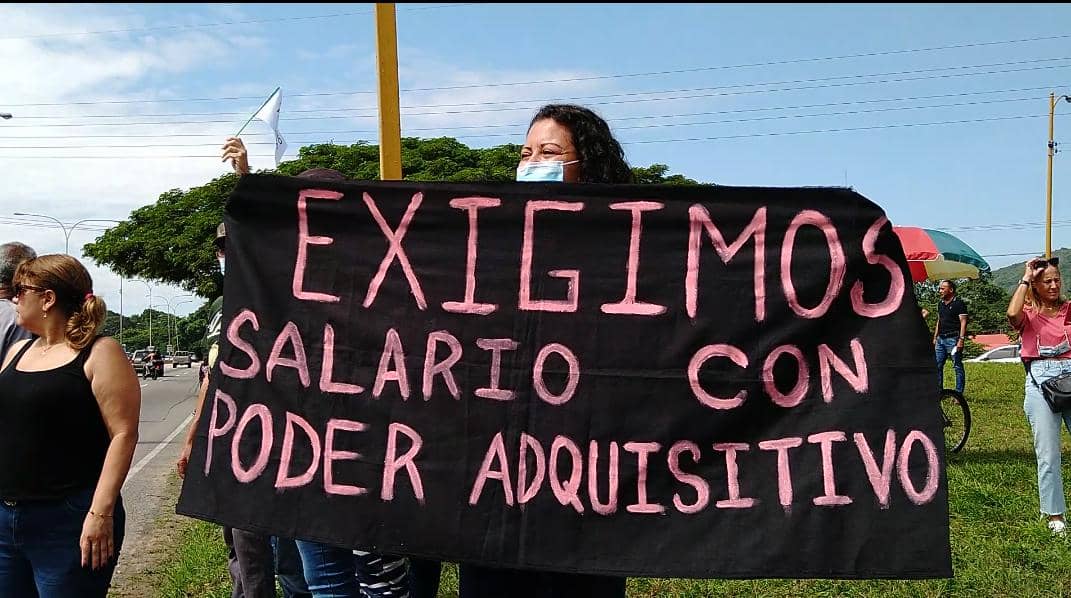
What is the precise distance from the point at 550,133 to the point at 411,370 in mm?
817

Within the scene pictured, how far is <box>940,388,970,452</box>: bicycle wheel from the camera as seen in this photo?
889 centimetres

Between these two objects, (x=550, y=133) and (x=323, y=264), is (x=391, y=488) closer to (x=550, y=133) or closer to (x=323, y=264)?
(x=323, y=264)

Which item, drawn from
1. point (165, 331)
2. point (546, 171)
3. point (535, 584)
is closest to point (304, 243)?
point (546, 171)

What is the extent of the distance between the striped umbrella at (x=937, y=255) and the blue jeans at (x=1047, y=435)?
3532mm

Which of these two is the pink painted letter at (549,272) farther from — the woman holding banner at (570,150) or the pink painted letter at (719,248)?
the pink painted letter at (719,248)

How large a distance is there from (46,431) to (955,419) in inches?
349

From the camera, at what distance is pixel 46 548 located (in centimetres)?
323

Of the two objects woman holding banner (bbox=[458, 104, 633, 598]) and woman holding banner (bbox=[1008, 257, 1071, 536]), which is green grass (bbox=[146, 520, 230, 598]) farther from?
woman holding banner (bbox=[1008, 257, 1071, 536])

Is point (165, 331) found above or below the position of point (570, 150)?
below

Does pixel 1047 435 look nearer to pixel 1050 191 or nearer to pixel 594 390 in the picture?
pixel 594 390

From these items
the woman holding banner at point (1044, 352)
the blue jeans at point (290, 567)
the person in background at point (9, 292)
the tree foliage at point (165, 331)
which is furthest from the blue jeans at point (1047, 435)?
the tree foliage at point (165, 331)

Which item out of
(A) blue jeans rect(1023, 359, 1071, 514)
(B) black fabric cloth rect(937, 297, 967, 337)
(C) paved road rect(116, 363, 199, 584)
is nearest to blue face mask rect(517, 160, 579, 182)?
(C) paved road rect(116, 363, 199, 584)

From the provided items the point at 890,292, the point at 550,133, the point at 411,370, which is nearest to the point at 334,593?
the point at 411,370

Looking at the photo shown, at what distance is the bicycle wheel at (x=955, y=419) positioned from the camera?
8891mm
